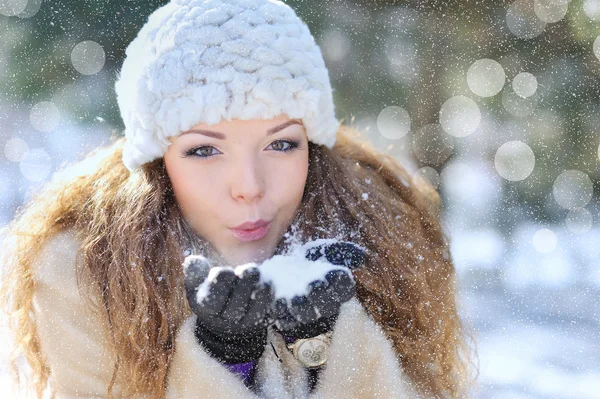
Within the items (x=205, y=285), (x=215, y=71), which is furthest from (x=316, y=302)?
(x=215, y=71)

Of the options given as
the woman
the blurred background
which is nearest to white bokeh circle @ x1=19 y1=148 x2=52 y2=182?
the blurred background

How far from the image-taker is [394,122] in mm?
3906

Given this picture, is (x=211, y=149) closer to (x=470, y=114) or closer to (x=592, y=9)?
(x=592, y=9)

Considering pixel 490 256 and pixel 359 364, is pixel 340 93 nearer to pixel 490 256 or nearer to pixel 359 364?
pixel 490 256

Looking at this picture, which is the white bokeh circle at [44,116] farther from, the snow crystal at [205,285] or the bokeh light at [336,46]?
the snow crystal at [205,285]

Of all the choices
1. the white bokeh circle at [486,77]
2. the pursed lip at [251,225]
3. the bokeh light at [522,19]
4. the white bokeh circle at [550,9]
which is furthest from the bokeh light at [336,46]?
the pursed lip at [251,225]

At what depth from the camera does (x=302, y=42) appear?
167 centimetres

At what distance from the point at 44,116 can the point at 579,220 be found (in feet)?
8.51

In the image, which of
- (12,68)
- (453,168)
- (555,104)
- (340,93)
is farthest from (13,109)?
(555,104)

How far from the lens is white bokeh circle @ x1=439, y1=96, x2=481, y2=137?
12.6 ft

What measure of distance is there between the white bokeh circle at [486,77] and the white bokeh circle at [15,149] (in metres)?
2.18

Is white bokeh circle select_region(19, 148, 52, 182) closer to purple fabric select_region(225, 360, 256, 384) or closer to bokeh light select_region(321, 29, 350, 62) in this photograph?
bokeh light select_region(321, 29, 350, 62)

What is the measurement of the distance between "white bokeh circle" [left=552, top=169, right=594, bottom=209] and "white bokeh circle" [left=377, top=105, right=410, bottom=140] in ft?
2.48

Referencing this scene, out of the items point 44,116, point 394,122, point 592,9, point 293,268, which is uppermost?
point 293,268
